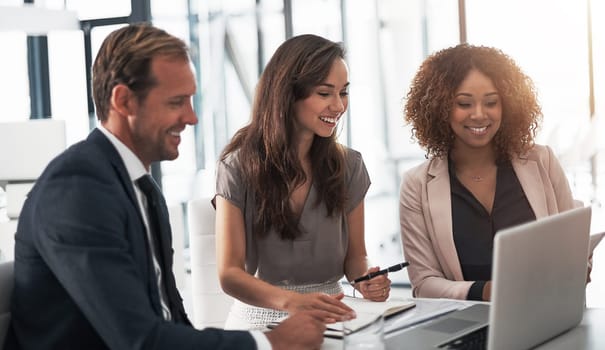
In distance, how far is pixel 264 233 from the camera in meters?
2.40

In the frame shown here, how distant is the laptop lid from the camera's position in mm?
1408

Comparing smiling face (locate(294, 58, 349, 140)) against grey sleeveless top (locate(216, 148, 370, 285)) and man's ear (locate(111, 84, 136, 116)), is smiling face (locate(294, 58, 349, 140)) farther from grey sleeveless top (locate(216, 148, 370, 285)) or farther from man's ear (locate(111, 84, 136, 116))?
man's ear (locate(111, 84, 136, 116))

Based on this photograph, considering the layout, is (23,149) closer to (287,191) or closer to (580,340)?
(287,191)

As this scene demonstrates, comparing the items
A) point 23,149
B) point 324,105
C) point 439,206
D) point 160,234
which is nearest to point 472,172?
point 439,206

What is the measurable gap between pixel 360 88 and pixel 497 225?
11.6ft

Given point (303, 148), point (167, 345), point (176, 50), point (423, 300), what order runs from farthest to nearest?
point (303, 148) < point (423, 300) < point (176, 50) < point (167, 345)

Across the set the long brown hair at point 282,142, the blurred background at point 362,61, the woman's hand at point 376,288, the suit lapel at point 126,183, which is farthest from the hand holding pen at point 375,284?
the blurred background at point 362,61

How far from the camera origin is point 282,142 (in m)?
2.43

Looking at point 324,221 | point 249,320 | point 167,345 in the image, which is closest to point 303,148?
point 324,221

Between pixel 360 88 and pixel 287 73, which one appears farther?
pixel 360 88

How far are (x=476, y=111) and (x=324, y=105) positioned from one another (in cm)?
49

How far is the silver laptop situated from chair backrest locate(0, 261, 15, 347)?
2.55 ft

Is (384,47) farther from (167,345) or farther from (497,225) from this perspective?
(167,345)

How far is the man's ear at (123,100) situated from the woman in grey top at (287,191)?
2.64 ft
